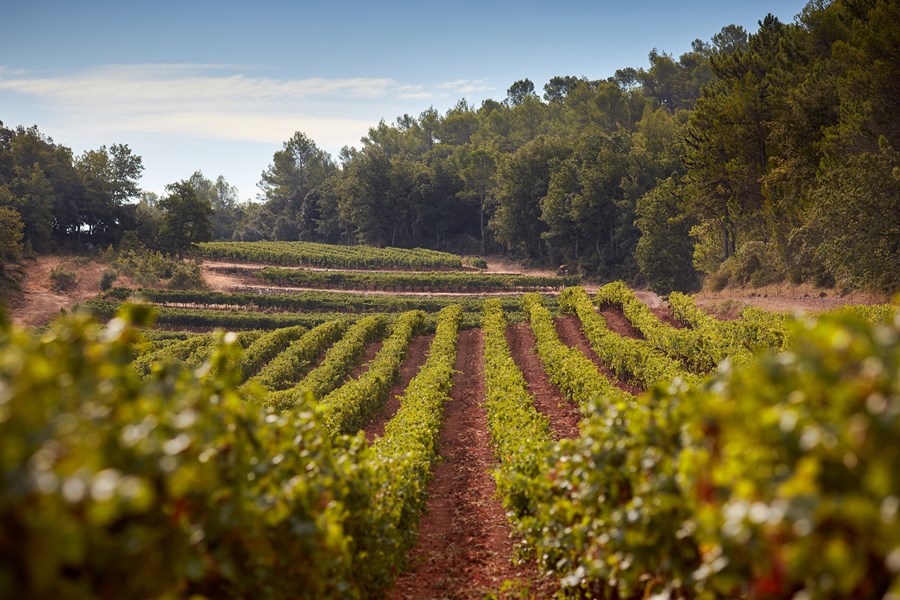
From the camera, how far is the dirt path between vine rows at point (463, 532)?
34.2 ft

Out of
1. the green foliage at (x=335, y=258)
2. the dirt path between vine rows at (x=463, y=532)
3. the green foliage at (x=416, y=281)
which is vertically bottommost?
the dirt path between vine rows at (x=463, y=532)

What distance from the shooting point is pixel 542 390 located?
85.7ft

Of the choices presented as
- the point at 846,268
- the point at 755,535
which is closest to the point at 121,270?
the point at 846,268

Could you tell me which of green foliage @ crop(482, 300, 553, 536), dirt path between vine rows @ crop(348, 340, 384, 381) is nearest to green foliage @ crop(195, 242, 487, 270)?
dirt path between vine rows @ crop(348, 340, 384, 381)

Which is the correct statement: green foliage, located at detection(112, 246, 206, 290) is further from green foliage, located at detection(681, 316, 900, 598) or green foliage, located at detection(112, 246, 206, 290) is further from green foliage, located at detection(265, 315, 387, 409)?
green foliage, located at detection(681, 316, 900, 598)

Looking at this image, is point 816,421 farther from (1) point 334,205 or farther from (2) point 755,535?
(1) point 334,205

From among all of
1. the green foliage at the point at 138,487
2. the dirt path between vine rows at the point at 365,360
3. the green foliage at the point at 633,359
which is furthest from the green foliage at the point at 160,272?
the green foliage at the point at 138,487

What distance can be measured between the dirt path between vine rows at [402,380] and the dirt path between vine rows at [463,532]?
6.25 feet

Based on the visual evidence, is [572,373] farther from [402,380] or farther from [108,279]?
[108,279]

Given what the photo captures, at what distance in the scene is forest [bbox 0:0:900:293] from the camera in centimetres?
3291

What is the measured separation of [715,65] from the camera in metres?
48.3

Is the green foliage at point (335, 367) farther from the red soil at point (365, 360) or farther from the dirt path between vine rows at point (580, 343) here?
the dirt path between vine rows at point (580, 343)

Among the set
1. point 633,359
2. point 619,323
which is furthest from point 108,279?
point 633,359

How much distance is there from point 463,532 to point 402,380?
16079 mm
